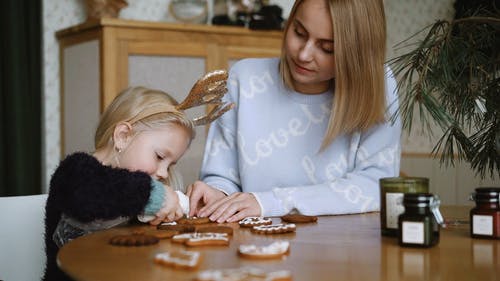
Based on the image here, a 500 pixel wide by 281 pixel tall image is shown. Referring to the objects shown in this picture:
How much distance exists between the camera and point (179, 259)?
3.66ft

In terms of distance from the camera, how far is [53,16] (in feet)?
14.9

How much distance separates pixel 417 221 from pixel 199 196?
2.10ft

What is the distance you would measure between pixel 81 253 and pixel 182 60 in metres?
3.25

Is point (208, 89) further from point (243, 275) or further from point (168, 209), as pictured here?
point (243, 275)

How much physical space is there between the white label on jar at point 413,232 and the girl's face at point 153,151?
70cm

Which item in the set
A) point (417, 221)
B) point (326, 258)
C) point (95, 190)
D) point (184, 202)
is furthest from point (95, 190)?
point (417, 221)

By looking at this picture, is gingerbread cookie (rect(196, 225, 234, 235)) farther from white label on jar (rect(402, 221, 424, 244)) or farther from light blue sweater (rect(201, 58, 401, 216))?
light blue sweater (rect(201, 58, 401, 216))

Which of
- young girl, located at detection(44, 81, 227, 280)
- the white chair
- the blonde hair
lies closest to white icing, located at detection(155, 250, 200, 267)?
young girl, located at detection(44, 81, 227, 280)

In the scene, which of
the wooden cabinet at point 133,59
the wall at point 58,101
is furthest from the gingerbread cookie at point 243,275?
the wall at point 58,101

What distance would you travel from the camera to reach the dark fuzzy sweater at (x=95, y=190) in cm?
148

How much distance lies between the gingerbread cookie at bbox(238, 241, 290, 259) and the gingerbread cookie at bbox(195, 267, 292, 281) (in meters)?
0.13

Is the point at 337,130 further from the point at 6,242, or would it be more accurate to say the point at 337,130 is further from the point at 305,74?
the point at 6,242

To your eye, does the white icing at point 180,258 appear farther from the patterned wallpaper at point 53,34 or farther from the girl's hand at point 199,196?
the patterned wallpaper at point 53,34

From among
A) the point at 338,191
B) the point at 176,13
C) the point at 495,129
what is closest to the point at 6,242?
the point at 338,191
